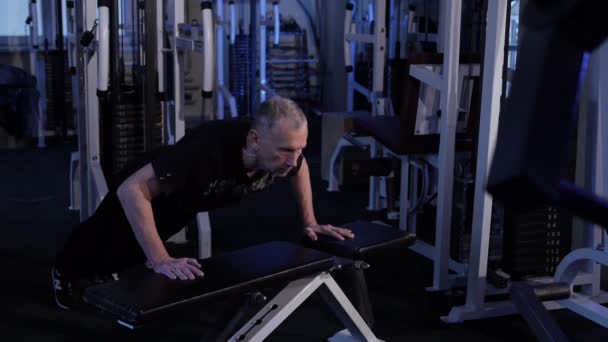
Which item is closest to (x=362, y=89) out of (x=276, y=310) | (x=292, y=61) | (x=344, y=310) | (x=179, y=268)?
(x=292, y=61)

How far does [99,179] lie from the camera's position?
3576 mm

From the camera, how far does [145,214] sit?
7.30 ft

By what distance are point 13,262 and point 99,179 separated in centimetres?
57

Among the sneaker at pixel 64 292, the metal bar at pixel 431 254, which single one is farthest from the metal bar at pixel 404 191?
the sneaker at pixel 64 292

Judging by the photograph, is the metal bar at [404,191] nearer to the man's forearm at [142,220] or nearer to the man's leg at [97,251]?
the man's leg at [97,251]

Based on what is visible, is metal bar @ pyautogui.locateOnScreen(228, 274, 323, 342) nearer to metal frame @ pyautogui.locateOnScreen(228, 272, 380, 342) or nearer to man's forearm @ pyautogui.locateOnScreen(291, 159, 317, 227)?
metal frame @ pyautogui.locateOnScreen(228, 272, 380, 342)

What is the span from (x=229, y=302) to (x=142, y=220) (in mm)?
344

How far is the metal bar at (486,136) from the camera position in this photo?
8.82 feet

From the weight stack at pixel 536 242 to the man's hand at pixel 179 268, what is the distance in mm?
1437

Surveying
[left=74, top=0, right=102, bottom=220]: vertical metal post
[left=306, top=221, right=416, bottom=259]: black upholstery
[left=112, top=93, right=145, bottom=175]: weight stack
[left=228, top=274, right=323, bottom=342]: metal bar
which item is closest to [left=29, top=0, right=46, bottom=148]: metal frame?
[left=74, top=0, right=102, bottom=220]: vertical metal post

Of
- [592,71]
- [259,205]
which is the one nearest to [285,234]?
[259,205]

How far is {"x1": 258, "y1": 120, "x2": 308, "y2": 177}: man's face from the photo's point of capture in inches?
87.2

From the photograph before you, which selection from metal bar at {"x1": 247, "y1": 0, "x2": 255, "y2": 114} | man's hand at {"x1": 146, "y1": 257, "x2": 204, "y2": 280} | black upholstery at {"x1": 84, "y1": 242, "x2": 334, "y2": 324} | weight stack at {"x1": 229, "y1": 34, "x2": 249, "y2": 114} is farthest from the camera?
weight stack at {"x1": 229, "y1": 34, "x2": 249, "y2": 114}

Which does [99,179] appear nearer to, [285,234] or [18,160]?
[285,234]
